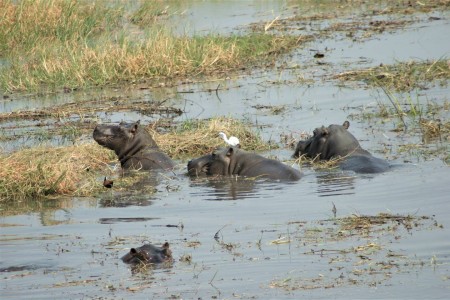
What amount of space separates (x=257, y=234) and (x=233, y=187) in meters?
2.74

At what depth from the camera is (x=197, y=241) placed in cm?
900

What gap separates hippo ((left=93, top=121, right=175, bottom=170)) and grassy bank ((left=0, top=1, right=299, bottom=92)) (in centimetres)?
485

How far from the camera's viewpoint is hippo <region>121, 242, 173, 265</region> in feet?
26.9

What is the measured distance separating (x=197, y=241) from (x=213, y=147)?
460 cm

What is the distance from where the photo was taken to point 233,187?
469 inches

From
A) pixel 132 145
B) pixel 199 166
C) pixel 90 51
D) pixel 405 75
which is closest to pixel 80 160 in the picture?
pixel 132 145

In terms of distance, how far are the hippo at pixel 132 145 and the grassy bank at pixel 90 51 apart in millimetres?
4850

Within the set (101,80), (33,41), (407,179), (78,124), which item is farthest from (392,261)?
(33,41)

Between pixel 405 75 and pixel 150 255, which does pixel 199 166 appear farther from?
pixel 405 75

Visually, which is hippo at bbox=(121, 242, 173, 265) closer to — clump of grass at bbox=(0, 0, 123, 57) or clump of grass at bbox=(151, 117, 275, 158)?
clump of grass at bbox=(151, 117, 275, 158)

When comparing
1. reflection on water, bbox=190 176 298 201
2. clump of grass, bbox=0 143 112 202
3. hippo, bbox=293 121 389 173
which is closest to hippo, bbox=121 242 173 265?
reflection on water, bbox=190 176 298 201

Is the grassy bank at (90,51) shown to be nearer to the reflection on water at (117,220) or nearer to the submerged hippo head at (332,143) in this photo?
the submerged hippo head at (332,143)

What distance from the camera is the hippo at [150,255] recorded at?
820 centimetres

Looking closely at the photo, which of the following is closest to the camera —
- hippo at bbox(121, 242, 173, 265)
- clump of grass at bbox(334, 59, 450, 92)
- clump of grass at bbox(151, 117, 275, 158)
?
hippo at bbox(121, 242, 173, 265)
